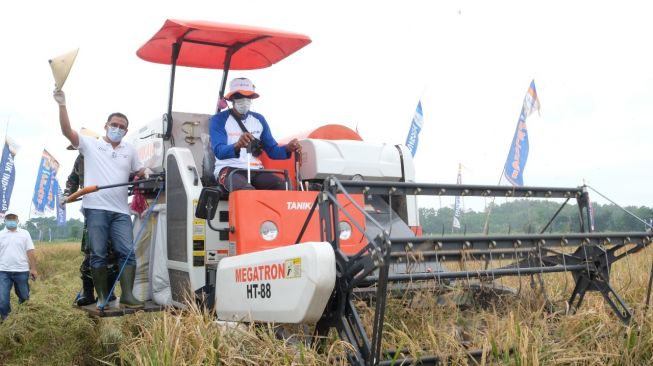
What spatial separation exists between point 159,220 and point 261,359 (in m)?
2.69

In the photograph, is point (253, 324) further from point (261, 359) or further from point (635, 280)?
point (635, 280)

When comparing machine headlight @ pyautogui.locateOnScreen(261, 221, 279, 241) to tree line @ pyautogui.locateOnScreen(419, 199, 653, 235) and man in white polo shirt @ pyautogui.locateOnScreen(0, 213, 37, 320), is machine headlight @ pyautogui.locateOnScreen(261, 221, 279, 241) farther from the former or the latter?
man in white polo shirt @ pyautogui.locateOnScreen(0, 213, 37, 320)

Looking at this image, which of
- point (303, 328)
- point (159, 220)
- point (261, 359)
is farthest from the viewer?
point (159, 220)

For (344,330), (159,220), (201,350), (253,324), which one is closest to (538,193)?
(344,330)

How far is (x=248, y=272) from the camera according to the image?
423cm

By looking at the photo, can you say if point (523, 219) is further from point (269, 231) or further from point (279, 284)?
point (269, 231)

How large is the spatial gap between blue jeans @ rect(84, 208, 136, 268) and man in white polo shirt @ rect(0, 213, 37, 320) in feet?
14.9

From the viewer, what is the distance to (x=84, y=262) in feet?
20.8

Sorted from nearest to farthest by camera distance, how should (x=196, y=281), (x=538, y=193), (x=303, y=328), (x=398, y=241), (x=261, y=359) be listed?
(x=398, y=241) → (x=261, y=359) → (x=303, y=328) → (x=538, y=193) → (x=196, y=281)

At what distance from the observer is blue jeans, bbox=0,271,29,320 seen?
936cm

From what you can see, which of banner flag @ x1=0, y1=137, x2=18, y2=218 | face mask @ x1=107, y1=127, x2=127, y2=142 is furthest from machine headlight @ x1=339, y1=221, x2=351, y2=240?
banner flag @ x1=0, y1=137, x2=18, y2=218

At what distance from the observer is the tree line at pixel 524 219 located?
14.1 ft

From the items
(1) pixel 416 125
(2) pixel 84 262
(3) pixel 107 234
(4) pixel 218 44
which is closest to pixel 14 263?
A: (2) pixel 84 262

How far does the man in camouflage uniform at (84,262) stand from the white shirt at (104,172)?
1.35 ft
